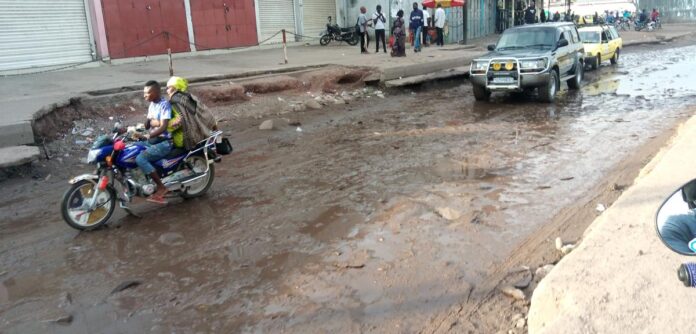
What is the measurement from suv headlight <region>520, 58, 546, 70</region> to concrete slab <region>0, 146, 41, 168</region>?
10.0 meters

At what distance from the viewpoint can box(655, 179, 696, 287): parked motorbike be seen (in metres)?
1.75

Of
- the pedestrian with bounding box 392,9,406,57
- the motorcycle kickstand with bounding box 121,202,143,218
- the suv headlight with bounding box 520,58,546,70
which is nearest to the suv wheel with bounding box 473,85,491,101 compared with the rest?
the suv headlight with bounding box 520,58,546,70

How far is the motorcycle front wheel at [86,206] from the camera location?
5.78 meters

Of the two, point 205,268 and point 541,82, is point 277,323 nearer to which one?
point 205,268

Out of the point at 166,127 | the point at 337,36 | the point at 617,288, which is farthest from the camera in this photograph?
the point at 337,36

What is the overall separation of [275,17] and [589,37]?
524 inches

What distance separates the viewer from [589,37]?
1991 cm

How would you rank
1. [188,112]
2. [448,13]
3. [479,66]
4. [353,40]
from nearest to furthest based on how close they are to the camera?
[188,112] < [479,66] < [353,40] < [448,13]

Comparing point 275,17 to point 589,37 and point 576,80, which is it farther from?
point 576,80

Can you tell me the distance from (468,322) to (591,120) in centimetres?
839

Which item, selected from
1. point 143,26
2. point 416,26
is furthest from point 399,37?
point 143,26

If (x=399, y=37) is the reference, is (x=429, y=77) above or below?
below

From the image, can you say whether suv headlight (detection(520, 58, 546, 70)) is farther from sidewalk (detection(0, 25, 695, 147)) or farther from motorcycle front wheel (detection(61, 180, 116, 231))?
motorcycle front wheel (detection(61, 180, 116, 231))

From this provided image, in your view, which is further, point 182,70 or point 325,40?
point 325,40
